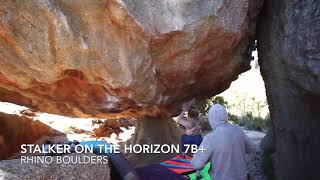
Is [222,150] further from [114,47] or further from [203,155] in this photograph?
[114,47]

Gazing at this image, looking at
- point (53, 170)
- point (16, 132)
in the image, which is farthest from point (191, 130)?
point (16, 132)

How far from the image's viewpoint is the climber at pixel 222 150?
12.3 feet

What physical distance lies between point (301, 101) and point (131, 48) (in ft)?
6.97

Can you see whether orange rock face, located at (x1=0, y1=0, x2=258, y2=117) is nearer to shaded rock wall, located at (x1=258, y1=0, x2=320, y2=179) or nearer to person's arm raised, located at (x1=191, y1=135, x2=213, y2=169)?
shaded rock wall, located at (x1=258, y1=0, x2=320, y2=179)

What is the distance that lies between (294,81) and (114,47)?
2.19 metres

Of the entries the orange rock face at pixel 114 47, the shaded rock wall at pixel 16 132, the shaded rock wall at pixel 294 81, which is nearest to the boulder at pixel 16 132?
the shaded rock wall at pixel 16 132

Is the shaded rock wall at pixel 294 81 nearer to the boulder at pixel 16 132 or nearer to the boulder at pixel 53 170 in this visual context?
the boulder at pixel 53 170

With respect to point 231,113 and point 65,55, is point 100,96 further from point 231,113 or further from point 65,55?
point 231,113

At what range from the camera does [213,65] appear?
6.11m

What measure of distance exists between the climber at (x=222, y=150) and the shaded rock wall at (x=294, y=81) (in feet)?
3.52

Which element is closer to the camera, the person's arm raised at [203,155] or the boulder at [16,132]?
the person's arm raised at [203,155]

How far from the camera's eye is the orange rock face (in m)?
5.18

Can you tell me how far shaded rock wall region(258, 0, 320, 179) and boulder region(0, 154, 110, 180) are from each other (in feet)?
7.36

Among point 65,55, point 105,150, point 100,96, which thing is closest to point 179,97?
point 100,96
